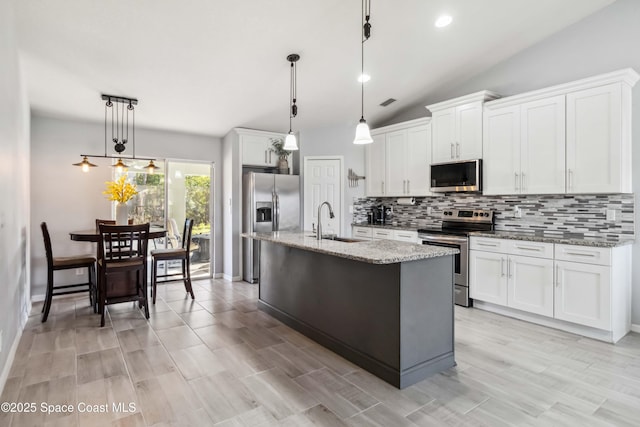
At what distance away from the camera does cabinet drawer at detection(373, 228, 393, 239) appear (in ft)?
17.0

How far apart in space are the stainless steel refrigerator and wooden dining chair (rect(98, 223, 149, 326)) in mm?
1701

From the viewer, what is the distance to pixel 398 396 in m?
2.20

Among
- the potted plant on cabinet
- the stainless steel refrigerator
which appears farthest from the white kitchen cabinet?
the potted plant on cabinet

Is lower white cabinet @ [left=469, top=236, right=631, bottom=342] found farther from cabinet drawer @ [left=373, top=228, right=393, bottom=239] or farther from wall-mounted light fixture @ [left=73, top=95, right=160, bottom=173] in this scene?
wall-mounted light fixture @ [left=73, top=95, right=160, bottom=173]

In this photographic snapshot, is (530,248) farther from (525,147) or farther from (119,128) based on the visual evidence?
(119,128)

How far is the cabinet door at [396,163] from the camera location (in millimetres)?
5297

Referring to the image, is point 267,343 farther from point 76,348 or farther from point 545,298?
point 545,298

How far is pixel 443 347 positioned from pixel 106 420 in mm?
2262

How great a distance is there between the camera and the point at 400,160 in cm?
534

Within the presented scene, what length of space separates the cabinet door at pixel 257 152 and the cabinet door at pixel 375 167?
5.33 feet

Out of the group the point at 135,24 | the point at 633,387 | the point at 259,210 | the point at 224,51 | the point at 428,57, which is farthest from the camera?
the point at 259,210

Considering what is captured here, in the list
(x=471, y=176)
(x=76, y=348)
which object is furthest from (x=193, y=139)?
(x=471, y=176)

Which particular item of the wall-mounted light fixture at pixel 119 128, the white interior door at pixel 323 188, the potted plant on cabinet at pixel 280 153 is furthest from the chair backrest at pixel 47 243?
the white interior door at pixel 323 188

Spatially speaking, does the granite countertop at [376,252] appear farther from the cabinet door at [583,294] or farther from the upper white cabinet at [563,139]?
the upper white cabinet at [563,139]
